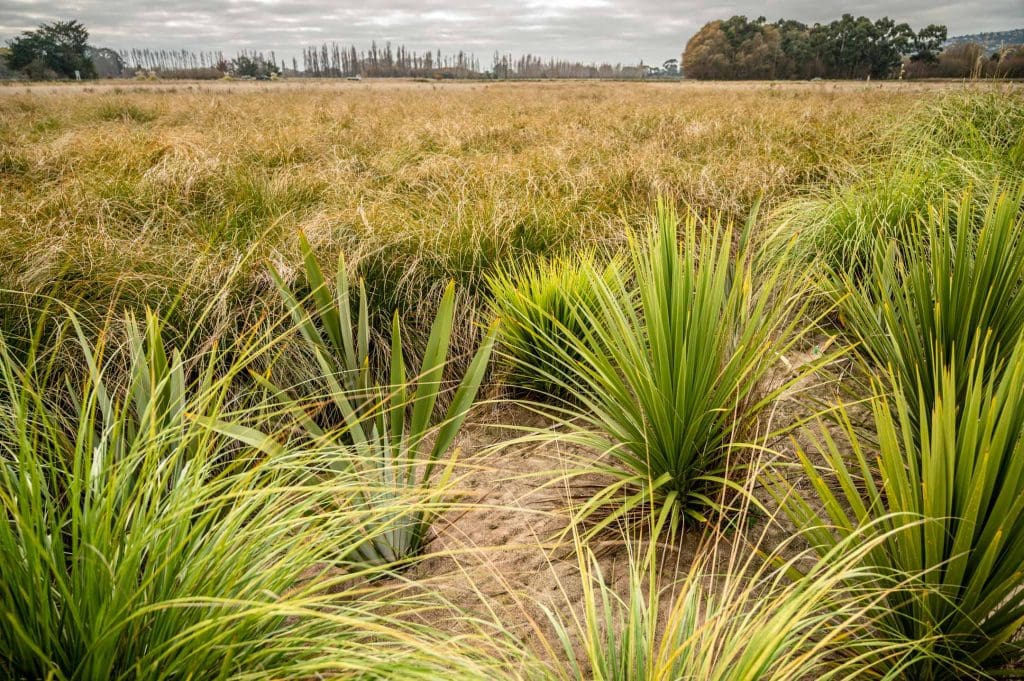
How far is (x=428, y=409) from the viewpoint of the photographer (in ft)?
5.74

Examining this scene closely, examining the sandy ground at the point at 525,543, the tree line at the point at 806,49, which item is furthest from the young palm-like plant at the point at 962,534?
the tree line at the point at 806,49

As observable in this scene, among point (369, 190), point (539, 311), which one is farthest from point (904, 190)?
point (369, 190)

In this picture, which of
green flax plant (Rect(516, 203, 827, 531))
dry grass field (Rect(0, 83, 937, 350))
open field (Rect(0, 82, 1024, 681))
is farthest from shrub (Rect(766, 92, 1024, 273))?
green flax plant (Rect(516, 203, 827, 531))

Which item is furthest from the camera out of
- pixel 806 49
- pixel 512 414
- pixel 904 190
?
pixel 806 49

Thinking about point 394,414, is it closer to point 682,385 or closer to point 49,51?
point 682,385

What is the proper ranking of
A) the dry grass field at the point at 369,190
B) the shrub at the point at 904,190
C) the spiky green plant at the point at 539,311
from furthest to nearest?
the shrub at the point at 904,190 → the dry grass field at the point at 369,190 → the spiky green plant at the point at 539,311

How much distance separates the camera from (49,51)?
3466 centimetres

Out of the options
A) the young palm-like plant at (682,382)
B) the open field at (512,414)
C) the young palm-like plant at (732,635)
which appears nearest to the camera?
the young palm-like plant at (732,635)

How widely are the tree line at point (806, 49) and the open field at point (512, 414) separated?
127 ft

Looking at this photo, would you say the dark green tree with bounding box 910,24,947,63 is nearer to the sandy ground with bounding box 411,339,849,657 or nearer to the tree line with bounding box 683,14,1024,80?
the tree line with bounding box 683,14,1024,80

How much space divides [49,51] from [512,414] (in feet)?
155

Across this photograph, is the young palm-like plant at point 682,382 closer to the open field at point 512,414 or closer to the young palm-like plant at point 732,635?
the open field at point 512,414

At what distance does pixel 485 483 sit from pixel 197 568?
1248 mm

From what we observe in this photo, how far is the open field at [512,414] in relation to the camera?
0.95 m
